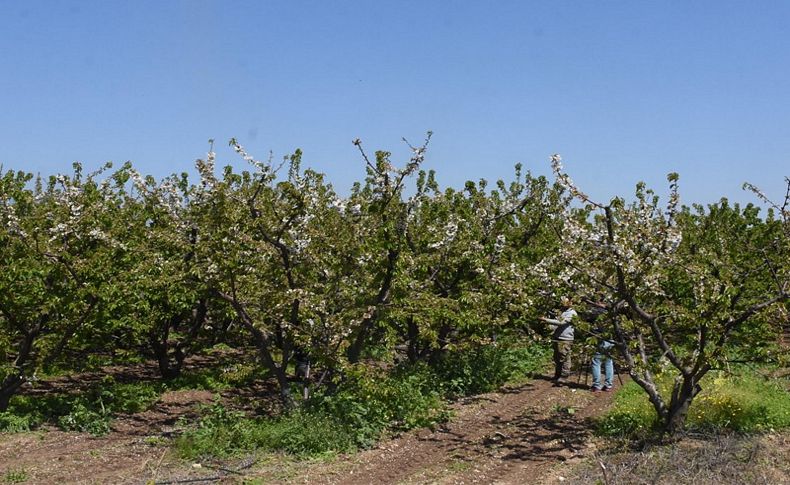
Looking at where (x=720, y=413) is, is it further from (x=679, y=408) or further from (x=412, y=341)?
(x=412, y=341)

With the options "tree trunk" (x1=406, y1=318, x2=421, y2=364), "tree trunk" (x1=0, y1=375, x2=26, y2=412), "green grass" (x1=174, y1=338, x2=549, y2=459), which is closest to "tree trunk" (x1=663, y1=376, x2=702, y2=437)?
"green grass" (x1=174, y1=338, x2=549, y2=459)

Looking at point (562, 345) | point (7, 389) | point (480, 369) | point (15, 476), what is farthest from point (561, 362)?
point (7, 389)

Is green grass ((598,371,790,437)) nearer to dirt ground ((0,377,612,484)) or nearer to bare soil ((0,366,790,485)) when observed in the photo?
bare soil ((0,366,790,485))

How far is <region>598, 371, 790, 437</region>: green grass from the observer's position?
10.7 meters

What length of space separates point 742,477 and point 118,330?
1167 cm

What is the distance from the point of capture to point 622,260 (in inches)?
362

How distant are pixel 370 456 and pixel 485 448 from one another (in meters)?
1.79

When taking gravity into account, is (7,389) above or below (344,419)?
above

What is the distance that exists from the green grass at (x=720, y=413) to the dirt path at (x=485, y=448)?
0.58m

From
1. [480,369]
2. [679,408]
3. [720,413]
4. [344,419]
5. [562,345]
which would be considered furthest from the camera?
[480,369]

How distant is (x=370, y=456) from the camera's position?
1025cm

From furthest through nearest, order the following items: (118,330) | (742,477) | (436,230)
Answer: (118,330), (436,230), (742,477)

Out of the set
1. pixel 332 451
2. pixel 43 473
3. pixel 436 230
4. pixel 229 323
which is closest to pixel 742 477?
pixel 332 451

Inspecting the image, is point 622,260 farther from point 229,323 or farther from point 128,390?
point 229,323
